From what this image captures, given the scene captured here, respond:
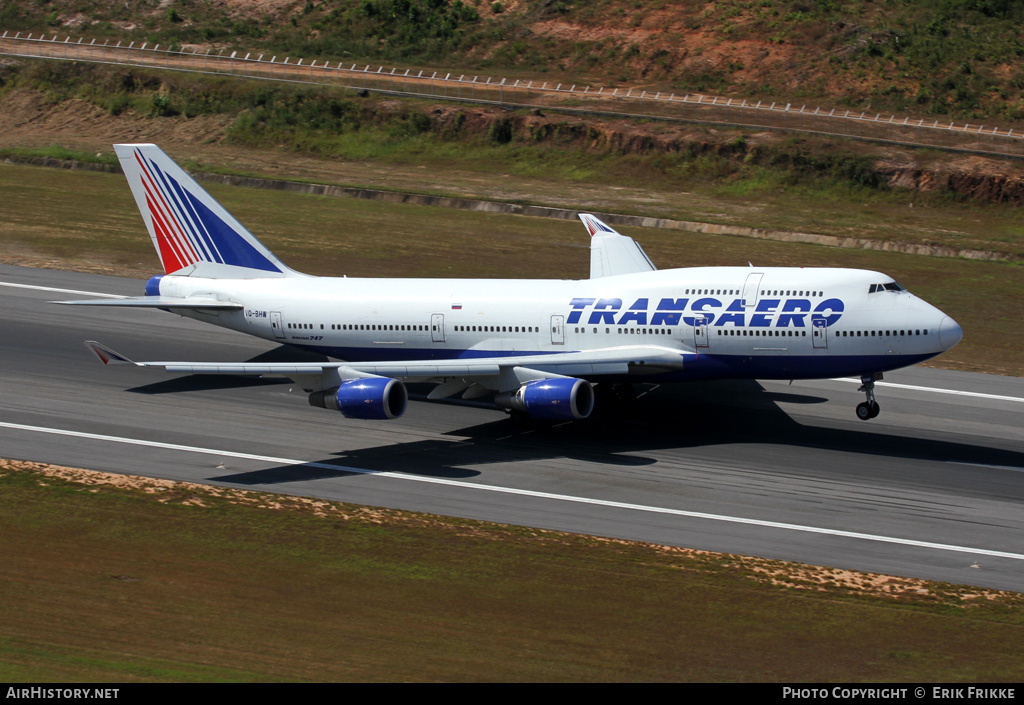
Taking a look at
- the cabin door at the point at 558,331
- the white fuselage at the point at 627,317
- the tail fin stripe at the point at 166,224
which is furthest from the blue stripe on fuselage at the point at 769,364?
the tail fin stripe at the point at 166,224

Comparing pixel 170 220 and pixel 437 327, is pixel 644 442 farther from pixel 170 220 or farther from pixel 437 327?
pixel 170 220

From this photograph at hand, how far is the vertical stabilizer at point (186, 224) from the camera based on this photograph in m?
43.2

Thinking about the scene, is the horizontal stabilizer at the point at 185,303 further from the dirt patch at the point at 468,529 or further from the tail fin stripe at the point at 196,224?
the dirt patch at the point at 468,529

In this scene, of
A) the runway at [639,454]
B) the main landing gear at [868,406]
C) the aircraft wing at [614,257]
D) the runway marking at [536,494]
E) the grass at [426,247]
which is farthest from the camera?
the grass at [426,247]

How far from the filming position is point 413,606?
1013 inches

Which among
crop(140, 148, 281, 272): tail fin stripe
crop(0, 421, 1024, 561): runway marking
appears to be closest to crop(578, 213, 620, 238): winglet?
crop(140, 148, 281, 272): tail fin stripe

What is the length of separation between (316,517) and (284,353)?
1669cm

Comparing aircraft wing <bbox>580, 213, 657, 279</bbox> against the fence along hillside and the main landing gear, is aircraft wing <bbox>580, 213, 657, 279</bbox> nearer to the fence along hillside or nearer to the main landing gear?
the main landing gear

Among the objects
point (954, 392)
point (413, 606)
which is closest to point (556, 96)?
point (954, 392)

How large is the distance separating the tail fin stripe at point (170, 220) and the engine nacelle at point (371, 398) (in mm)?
12316

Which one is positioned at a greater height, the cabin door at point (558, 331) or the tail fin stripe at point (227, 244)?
the tail fin stripe at point (227, 244)

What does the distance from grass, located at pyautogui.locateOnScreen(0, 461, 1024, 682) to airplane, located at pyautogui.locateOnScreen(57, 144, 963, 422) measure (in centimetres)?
582

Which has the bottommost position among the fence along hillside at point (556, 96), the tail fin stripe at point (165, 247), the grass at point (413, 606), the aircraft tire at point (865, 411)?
the grass at point (413, 606)

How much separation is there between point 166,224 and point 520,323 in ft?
48.6
